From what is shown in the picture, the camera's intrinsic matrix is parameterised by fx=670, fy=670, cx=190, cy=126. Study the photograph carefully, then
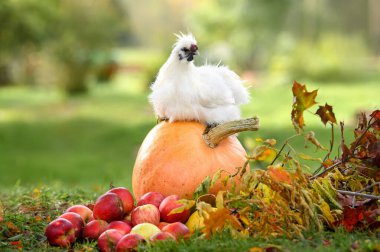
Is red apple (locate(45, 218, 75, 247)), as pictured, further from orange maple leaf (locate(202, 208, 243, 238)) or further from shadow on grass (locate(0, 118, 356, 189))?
shadow on grass (locate(0, 118, 356, 189))

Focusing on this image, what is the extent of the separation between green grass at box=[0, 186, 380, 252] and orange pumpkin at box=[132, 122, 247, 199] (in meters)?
0.64

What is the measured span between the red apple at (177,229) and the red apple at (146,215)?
188 mm

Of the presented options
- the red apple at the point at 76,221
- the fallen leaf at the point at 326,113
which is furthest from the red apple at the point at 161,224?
the fallen leaf at the point at 326,113

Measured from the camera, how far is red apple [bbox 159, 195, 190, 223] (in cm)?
350

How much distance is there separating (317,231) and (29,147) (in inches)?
339

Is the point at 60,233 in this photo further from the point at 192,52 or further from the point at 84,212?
the point at 192,52

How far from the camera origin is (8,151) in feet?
35.5

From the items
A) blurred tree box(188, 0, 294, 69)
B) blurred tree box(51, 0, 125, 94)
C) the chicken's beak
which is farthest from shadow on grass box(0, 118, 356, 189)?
blurred tree box(188, 0, 294, 69)

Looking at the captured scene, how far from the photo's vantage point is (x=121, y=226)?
3400mm

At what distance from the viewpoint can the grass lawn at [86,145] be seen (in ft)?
11.4

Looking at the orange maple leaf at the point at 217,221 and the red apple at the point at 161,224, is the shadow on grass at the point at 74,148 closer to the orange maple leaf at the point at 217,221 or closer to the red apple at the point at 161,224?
the red apple at the point at 161,224

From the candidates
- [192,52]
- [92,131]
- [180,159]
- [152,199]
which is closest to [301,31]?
[92,131]

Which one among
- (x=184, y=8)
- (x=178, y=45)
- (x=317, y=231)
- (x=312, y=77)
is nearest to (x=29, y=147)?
(x=178, y=45)

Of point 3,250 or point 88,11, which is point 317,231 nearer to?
point 3,250
